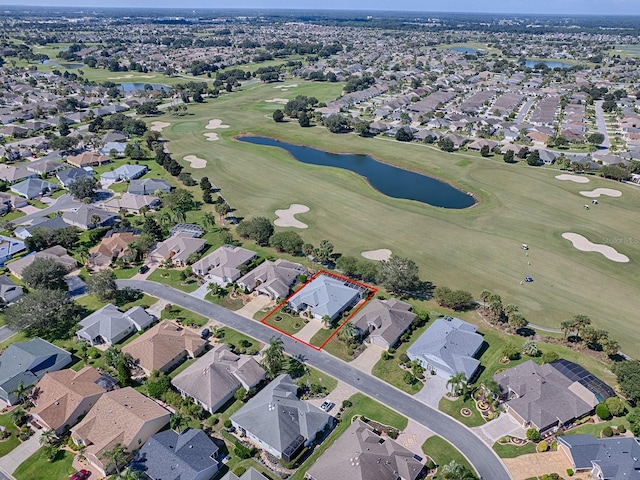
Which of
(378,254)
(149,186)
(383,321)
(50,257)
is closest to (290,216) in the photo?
(378,254)

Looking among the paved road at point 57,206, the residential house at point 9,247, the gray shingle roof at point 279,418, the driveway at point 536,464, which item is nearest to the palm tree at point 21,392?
the gray shingle roof at point 279,418

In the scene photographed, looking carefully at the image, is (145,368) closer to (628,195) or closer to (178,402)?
(178,402)

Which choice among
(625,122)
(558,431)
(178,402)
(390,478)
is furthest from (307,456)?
(625,122)

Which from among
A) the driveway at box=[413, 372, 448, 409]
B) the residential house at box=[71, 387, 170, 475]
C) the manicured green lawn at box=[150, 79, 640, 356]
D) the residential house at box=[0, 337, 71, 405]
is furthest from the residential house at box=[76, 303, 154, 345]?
the driveway at box=[413, 372, 448, 409]

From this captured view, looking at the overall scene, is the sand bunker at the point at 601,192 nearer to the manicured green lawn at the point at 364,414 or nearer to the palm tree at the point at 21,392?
the manicured green lawn at the point at 364,414

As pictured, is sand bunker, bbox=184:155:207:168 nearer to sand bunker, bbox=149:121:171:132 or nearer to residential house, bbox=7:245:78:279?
sand bunker, bbox=149:121:171:132

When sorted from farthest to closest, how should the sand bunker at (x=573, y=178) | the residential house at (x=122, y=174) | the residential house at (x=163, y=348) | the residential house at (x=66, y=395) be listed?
the sand bunker at (x=573, y=178) → the residential house at (x=122, y=174) → the residential house at (x=163, y=348) → the residential house at (x=66, y=395)

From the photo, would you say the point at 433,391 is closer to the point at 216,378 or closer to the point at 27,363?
the point at 216,378
